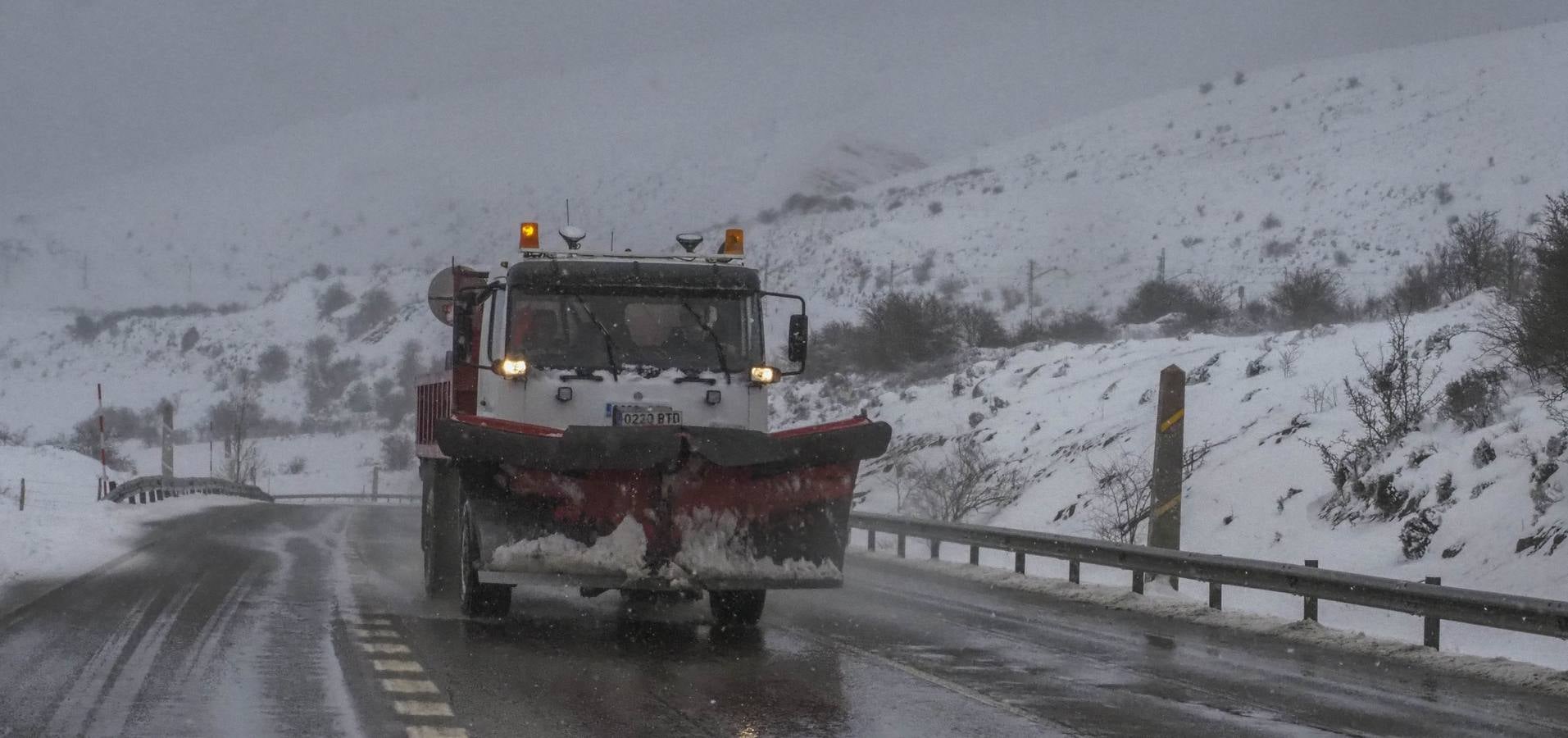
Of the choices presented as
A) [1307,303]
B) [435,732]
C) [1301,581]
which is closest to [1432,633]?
[1301,581]

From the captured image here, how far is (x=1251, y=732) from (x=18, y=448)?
53.4 metres

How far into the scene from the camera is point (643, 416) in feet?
37.9

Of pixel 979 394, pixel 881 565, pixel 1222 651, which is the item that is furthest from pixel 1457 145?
pixel 1222 651

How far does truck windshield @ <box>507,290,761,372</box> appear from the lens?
38.5 feet

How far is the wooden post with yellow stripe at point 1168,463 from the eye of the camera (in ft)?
54.2

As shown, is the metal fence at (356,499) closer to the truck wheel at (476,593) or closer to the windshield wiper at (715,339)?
the truck wheel at (476,593)

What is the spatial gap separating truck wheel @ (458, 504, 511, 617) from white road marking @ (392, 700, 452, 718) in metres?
3.86

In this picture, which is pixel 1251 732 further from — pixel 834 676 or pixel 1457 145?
pixel 1457 145

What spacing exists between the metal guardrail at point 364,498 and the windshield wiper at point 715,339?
50.5 metres

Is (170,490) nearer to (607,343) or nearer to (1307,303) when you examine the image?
(1307,303)

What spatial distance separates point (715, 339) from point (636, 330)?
59 cm

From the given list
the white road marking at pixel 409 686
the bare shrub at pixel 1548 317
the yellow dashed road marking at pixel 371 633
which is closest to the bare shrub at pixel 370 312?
the bare shrub at pixel 1548 317

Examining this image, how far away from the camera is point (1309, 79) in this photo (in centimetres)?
9188

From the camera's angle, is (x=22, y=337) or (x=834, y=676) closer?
(x=834, y=676)
